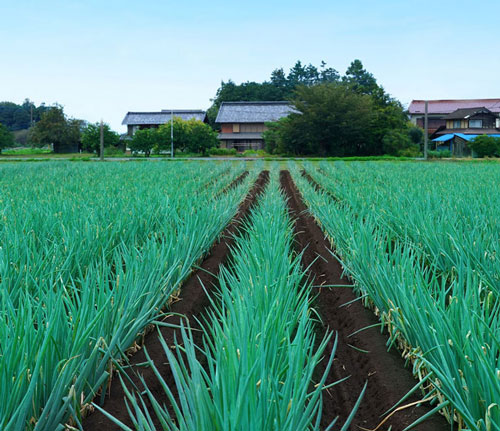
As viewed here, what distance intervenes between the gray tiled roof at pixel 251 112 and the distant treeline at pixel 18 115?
34.2 metres

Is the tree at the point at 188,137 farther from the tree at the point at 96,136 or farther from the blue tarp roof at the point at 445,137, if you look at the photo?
the blue tarp roof at the point at 445,137

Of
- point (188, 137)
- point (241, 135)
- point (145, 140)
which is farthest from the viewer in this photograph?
point (241, 135)

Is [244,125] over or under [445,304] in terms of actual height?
over

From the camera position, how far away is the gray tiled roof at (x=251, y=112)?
1673 inches

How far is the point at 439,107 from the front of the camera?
50.5 meters

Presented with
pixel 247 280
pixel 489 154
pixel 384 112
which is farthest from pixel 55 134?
pixel 247 280

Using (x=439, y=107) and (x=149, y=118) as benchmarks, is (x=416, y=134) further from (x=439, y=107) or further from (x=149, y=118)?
(x=149, y=118)

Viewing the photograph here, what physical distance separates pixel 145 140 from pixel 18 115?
44.6m

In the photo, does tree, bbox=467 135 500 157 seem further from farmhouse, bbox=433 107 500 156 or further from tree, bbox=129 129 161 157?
tree, bbox=129 129 161 157

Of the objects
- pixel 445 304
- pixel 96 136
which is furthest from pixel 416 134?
pixel 445 304

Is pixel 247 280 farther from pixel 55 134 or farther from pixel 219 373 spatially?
pixel 55 134

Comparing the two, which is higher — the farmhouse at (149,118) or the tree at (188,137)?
the farmhouse at (149,118)

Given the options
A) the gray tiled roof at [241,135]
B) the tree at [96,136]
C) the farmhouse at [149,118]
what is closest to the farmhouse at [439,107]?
the gray tiled roof at [241,135]

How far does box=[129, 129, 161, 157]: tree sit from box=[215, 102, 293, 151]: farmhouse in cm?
1000
